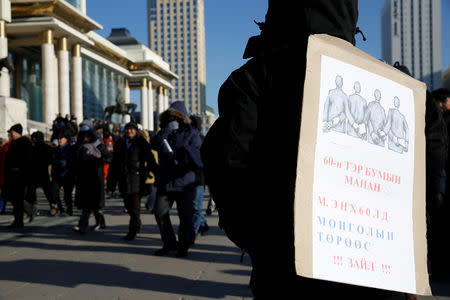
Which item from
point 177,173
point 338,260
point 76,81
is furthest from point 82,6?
point 338,260

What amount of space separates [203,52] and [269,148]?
522ft

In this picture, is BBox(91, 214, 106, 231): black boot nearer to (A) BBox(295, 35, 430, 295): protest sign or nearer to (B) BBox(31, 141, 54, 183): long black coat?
(B) BBox(31, 141, 54, 183): long black coat

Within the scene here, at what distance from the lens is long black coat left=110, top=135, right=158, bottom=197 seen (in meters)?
7.71

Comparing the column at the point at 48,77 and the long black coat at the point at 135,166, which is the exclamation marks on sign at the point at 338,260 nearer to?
the long black coat at the point at 135,166

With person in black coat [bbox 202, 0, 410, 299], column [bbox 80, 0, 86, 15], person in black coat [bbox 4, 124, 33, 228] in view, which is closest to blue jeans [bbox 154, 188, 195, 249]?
person in black coat [bbox 4, 124, 33, 228]

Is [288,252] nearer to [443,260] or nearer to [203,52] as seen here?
[443,260]

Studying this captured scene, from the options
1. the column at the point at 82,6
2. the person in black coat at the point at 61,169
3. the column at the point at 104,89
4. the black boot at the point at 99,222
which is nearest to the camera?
the black boot at the point at 99,222

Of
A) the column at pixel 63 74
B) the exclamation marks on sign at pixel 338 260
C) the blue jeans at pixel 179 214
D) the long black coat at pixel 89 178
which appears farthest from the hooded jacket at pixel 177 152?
the column at pixel 63 74

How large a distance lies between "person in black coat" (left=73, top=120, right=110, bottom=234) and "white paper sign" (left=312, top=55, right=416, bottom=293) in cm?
725

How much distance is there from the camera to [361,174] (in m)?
1.50

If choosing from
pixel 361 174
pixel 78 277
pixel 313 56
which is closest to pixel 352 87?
pixel 313 56

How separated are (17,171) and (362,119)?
339 inches

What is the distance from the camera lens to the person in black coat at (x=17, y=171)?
8969 mm

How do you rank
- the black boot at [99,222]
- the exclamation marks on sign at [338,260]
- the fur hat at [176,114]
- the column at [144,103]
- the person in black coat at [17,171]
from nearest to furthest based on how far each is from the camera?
1. the exclamation marks on sign at [338,260]
2. the fur hat at [176,114]
3. the black boot at [99,222]
4. the person in black coat at [17,171]
5. the column at [144,103]
